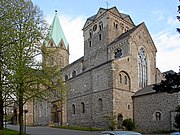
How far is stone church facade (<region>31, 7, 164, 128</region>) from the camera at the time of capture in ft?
144

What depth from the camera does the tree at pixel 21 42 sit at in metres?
20.3

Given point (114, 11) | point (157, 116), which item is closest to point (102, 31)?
point (114, 11)

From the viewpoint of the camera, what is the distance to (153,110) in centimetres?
4031

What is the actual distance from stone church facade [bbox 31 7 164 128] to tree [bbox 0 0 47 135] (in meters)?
14.6

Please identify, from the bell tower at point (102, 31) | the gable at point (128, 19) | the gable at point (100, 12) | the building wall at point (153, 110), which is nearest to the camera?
the building wall at point (153, 110)

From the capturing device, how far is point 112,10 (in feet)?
181

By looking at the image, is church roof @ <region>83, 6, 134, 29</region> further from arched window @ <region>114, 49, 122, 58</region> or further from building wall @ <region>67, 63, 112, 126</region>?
building wall @ <region>67, 63, 112, 126</region>

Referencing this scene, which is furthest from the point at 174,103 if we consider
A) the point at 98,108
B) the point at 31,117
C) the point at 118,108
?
the point at 31,117

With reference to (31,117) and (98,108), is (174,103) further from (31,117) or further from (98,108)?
(31,117)

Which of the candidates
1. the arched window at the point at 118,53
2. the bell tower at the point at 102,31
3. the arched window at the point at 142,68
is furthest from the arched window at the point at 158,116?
the bell tower at the point at 102,31

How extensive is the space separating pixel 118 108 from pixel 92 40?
19.8 m

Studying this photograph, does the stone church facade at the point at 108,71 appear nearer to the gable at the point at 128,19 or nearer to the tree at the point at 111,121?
the gable at the point at 128,19

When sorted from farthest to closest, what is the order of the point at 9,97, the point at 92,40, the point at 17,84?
the point at 92,40, the point at 9,97, the point at 17,84

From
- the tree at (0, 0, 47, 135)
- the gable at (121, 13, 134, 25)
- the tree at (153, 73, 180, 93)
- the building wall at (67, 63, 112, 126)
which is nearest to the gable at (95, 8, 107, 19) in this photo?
the gable at (121, 13, 134, 25)
